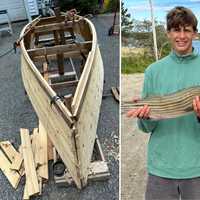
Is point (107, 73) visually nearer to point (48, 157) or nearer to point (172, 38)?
point (48, 157)

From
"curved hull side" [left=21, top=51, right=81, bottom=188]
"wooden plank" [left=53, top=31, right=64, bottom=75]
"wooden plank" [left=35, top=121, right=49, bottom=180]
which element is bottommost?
"wooden plank" [left=35, top=121, right=49, bottom=180]

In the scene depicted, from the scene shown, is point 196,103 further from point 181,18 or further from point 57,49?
point 57,49

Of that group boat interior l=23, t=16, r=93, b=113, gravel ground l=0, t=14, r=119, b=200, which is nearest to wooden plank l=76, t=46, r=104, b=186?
gravel ground l=0, t=14, r=119, b=200

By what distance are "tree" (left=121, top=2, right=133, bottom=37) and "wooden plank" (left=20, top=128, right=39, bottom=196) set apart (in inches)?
73.9

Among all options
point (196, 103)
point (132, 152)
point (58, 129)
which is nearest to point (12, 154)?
point (58, 129)

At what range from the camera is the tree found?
141 cm

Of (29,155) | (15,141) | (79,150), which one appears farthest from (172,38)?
(15,141)

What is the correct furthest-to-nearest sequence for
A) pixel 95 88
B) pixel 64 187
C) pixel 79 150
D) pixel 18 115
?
pixel 18 115, pixel 95 88, pixel 64 187, pixel 79 150

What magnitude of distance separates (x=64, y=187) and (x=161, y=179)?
1694mm

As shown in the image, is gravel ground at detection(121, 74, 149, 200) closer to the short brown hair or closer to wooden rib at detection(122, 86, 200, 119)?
wooden rib at detection(122, 86, 200, 119)

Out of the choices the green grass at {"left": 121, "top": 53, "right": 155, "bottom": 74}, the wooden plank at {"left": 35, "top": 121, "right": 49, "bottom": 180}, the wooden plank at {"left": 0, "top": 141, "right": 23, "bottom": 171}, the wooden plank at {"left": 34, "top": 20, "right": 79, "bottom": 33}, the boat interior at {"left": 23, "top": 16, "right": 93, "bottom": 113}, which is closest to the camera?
the green grass at {"left": 121, "top": 53, "right": 155, "bottom": 74}

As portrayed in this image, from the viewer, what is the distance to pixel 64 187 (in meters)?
3.05

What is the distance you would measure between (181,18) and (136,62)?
0.80 feet

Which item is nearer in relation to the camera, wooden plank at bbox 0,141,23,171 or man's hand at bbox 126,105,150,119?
man's hand at bbox 126,105,150,119
